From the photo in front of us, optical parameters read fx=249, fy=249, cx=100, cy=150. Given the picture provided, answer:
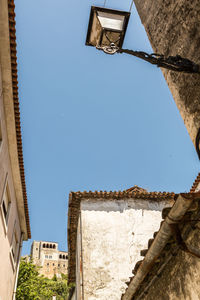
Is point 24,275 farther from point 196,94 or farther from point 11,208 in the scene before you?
point 196,94

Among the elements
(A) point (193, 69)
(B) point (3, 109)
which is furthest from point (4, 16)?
(A) point (193, 69)

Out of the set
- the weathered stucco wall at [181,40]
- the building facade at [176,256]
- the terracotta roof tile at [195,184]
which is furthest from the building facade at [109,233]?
the weathered stucco wall at [181,40]

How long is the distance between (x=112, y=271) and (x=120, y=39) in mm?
7859

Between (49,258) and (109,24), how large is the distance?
283 feet

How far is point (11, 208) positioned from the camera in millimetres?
9461

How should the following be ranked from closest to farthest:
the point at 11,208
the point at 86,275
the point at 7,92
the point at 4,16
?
the point at 4,16, the point at 7,92, the point at 86,275, the point at 11,208

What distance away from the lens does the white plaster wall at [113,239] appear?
28.1ft

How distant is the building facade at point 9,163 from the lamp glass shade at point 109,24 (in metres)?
2.52

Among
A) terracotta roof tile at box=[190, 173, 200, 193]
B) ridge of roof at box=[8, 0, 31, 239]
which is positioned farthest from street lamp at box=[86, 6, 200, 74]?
terracotta roof tile at box=[190, 173, 200, 193]

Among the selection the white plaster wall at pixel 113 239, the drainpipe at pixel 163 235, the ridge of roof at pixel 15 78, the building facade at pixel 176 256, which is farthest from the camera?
the white plaster wall at pixel 113 239

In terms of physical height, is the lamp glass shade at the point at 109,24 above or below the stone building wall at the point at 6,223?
above

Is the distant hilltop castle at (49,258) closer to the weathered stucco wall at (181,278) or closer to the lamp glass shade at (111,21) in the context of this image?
the weathered stucco wall at (181,278)

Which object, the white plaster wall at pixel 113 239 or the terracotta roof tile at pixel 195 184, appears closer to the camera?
the white plaster wall at pixel 113 239

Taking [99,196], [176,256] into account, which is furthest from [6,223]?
[176,256]
